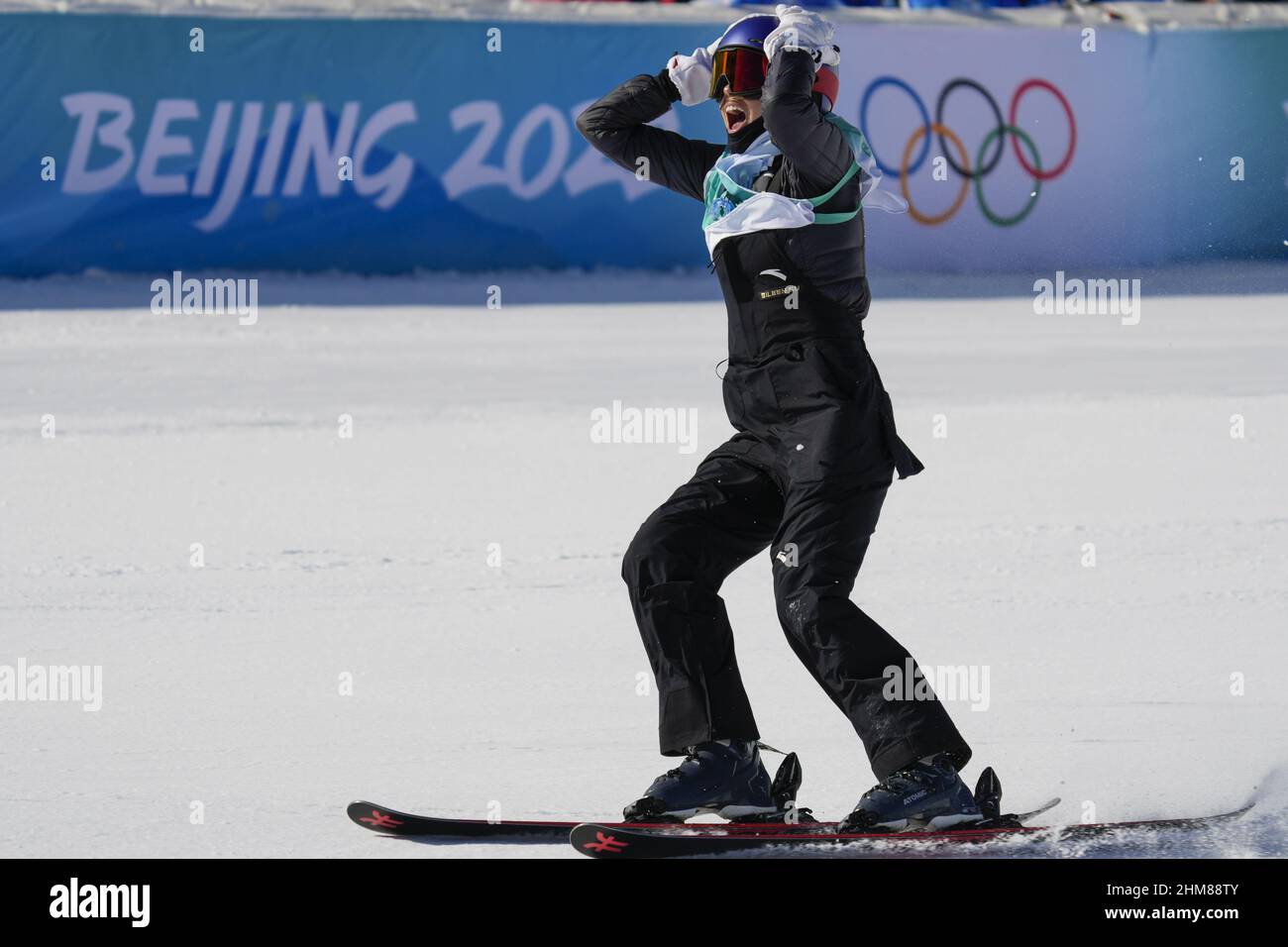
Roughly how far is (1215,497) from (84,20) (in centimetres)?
1064

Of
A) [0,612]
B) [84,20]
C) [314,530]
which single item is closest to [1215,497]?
[314,530]

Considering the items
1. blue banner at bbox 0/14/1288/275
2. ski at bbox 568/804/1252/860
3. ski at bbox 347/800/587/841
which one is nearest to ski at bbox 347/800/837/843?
ski at bbox 347/800/587/841

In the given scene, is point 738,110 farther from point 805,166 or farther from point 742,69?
point 805,166

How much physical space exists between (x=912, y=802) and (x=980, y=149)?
1344cm

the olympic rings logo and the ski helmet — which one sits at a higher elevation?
the olympic rings logo

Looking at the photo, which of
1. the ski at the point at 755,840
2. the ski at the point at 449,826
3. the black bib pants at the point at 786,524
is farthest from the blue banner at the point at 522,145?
the ski at the point at 755,840

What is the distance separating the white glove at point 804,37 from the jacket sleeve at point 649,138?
410mm

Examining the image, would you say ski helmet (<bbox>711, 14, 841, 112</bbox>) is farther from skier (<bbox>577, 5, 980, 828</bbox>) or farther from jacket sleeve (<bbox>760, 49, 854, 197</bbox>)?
jacket sleeve (<bbox>760, 49, 854, 197</bbox>)

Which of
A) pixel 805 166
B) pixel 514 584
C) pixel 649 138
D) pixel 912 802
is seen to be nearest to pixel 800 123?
pixel 805 166

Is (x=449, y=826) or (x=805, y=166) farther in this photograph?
(x=449, y=826)

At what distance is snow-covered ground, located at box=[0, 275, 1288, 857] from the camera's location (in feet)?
14.4

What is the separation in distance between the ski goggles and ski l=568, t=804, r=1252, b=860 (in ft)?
5.03

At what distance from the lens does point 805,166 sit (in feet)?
12.2

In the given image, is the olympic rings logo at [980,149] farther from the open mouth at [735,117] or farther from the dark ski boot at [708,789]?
the dark ski boot at [708,789]
